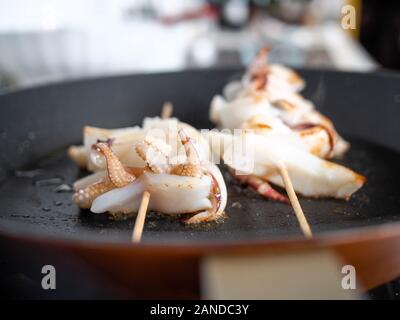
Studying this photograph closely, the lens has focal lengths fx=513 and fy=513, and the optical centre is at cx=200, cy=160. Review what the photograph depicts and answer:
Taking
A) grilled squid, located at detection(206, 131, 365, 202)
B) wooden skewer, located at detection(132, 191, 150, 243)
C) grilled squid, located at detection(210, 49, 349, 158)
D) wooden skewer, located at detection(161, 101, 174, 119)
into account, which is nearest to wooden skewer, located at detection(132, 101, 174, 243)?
wooden skewer, located at detection(132, 191, 150, 243)

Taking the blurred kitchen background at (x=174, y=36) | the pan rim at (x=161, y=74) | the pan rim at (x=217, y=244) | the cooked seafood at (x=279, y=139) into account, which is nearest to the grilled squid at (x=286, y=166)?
the cooked seafood at (x=279, y=139)

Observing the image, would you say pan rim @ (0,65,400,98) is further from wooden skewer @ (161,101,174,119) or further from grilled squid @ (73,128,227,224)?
grilled squid @ (73,128,227,224)

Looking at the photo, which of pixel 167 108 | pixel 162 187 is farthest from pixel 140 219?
pixel 167 108

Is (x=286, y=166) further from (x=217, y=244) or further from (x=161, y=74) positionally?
(x=161, y=74)

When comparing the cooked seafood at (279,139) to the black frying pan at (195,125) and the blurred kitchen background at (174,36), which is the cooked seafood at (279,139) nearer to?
the black frying pan at (195,125)
